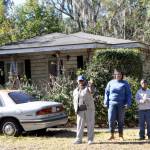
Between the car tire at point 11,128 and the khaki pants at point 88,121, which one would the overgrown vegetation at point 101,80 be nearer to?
the car tire at point 11,128

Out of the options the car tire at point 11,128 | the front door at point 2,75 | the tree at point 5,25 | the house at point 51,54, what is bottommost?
the car tire at point 11,128

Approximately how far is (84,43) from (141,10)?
80.0 feet

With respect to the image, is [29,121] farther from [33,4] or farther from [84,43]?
[33,4]

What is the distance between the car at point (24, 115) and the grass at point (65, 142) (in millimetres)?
325

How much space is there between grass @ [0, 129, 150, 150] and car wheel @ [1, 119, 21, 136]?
0.20 m

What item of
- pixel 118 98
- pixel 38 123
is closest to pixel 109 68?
pixel 38 123

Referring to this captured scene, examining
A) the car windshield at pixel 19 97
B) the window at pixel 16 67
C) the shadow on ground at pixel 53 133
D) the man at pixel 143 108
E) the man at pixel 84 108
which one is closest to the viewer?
the man at pixel 84 108

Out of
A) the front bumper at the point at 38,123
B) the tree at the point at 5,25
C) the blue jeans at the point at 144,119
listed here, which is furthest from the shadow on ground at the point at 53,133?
the tree at the point at 5,25

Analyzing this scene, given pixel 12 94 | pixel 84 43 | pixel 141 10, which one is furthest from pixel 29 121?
pixel 141 10

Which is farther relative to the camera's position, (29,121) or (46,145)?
(29,121)

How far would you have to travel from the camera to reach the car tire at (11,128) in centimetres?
1511

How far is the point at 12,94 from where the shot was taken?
15727 millimetres

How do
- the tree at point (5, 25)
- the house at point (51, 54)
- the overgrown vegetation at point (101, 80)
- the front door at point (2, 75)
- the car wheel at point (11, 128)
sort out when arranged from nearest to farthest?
the car wheel at point (11, 128) < the overgrown vegetation at point (101, 80) < the house at point (51, 54) < the front door at point (2, 75) < the tree at point (5, 25)

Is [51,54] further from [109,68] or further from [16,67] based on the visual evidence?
[109,68]
